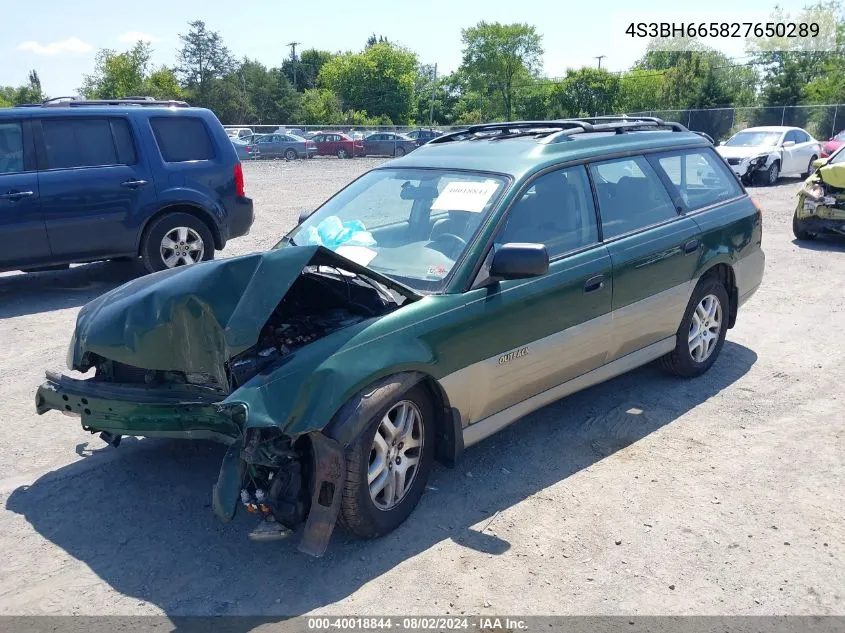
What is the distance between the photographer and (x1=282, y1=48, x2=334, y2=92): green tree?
318ft

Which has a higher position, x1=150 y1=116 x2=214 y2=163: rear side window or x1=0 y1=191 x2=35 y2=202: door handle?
x1=150 y1=116 x2=214 y2=163: rear side window

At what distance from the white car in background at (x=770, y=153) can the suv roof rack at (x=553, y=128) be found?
14063 millimetres

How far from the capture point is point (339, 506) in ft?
10.7

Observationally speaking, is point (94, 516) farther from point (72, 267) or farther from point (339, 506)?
point (72, 267)

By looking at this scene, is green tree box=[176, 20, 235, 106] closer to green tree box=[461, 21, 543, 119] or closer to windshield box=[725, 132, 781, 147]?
green tree box=[461, 21, 543, 119]

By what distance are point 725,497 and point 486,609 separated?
1.63 metres

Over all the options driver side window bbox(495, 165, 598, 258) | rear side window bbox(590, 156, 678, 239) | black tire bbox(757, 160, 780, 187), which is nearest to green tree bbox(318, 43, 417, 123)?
black tire bbox(757, 160, 780, 187)

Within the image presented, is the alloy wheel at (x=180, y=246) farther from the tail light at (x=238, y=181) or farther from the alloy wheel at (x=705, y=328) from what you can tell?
the alloy wheel at (x=705, y=328)

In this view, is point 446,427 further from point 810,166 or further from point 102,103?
point 810,166

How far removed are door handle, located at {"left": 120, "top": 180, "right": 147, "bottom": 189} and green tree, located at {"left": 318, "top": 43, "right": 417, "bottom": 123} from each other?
7125cm

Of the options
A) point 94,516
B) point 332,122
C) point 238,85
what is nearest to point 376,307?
point 94,516

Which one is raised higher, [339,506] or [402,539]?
[339,506]

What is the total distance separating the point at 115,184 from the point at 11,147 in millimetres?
1071

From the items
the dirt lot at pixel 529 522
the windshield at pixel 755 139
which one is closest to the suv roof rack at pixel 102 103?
the dirt lot at pixel 529 522
